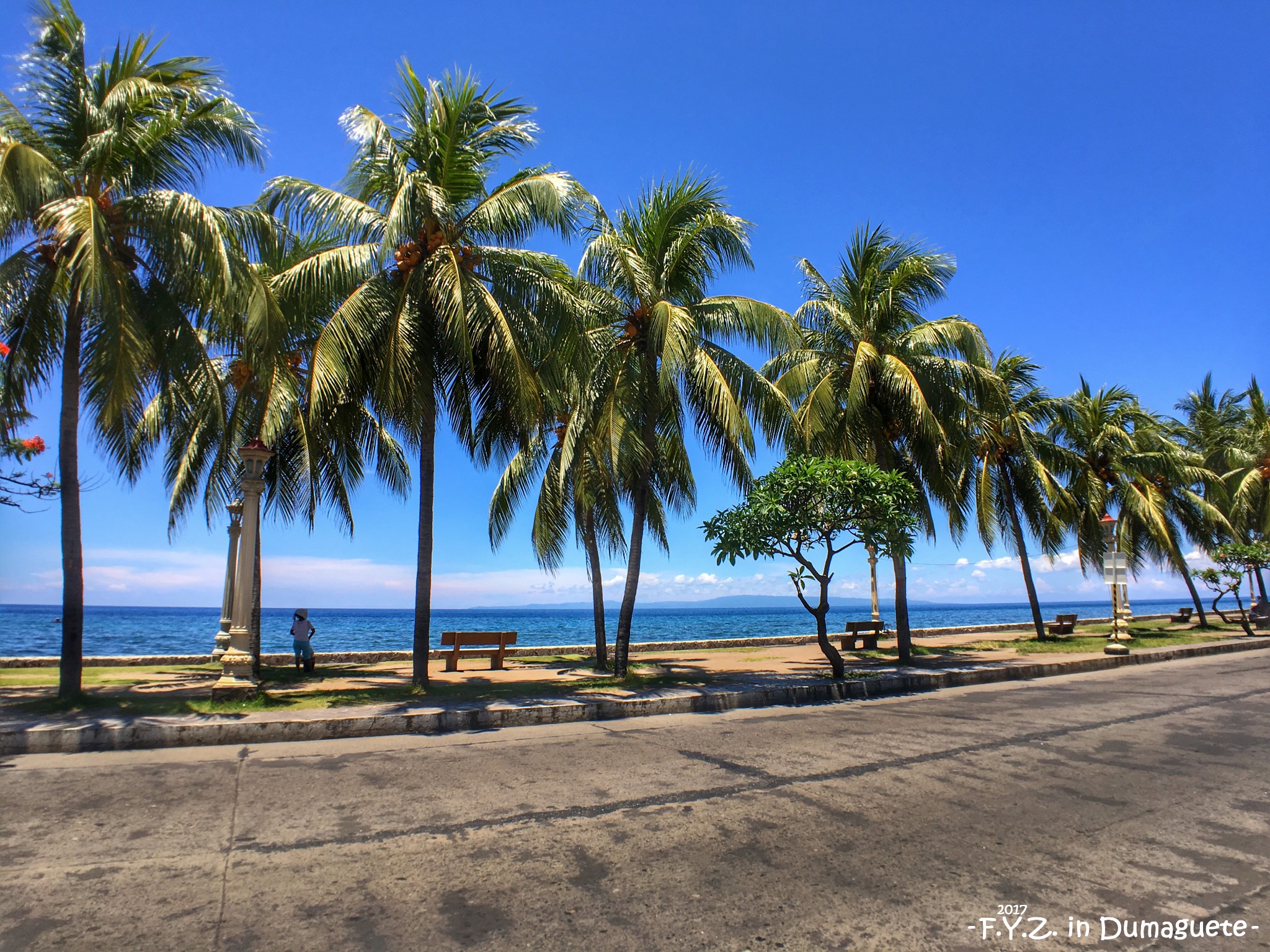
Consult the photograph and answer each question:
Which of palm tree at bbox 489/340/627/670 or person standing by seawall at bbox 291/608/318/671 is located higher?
palm tree at bbox 489/340/627/670

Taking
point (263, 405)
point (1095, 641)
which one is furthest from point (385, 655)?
point (1095, 641)

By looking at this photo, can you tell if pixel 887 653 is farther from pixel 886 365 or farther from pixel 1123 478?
pixel 1123 478

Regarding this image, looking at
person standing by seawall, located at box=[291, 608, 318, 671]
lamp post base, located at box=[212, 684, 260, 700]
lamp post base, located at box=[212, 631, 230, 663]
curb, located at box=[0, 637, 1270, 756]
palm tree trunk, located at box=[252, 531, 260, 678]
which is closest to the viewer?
curb, located at box=[0, 637, 1270, 756]

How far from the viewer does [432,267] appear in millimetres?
11336

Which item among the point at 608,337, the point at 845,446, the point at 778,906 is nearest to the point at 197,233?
the point at 608,337

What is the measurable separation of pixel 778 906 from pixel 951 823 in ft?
6.50

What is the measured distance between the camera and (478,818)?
16.6ft

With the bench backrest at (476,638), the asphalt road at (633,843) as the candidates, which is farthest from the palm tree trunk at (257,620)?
the asphalt road at (633,843)

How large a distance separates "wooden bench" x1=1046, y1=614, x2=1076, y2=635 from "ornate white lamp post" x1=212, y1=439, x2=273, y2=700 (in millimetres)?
25063

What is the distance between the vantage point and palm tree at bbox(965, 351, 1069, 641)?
850 inches

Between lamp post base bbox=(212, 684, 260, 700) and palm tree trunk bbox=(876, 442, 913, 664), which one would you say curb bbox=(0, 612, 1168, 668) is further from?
palm tree trunk bbox=(876, 442, 913, 664)

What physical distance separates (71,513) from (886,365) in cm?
1487

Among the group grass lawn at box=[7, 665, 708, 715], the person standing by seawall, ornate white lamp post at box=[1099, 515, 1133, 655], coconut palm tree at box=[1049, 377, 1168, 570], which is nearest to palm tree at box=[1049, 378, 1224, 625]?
coconut palm tree at box=[1049, 377, 1168, 570]

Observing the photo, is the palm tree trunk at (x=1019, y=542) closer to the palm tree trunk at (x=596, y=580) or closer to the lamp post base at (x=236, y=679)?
the palm tree trunk at (x=596, y=580)
